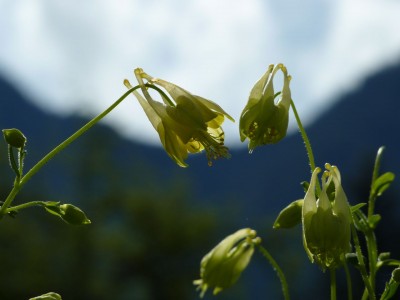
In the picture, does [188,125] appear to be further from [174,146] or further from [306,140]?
[306,140]

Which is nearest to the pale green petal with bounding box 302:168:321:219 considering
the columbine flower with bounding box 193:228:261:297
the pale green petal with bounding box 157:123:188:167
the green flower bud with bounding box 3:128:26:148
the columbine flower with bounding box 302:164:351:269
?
the columbine flower with bounding box 302:164:351:269

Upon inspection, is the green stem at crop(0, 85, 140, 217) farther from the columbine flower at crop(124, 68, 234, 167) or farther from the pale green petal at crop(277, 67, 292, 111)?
the pale green petal at crop(277, 67, 292, 111)

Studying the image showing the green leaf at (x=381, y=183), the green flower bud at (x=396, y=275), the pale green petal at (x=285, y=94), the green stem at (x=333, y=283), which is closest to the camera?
the green stem at (x=333, y=283)

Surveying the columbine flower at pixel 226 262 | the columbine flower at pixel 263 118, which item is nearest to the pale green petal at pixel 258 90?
the columbine flower at pixel 263 118

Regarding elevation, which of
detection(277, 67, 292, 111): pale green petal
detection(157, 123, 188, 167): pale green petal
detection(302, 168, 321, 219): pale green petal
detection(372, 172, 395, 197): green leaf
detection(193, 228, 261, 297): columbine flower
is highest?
detection(277, 67, 292, 111): pale green petal

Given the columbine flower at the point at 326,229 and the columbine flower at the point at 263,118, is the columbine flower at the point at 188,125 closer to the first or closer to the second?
the columbine flower at the point at 263,118

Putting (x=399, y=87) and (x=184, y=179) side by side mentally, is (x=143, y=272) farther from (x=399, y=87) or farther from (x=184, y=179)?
(x=399, y=87)
